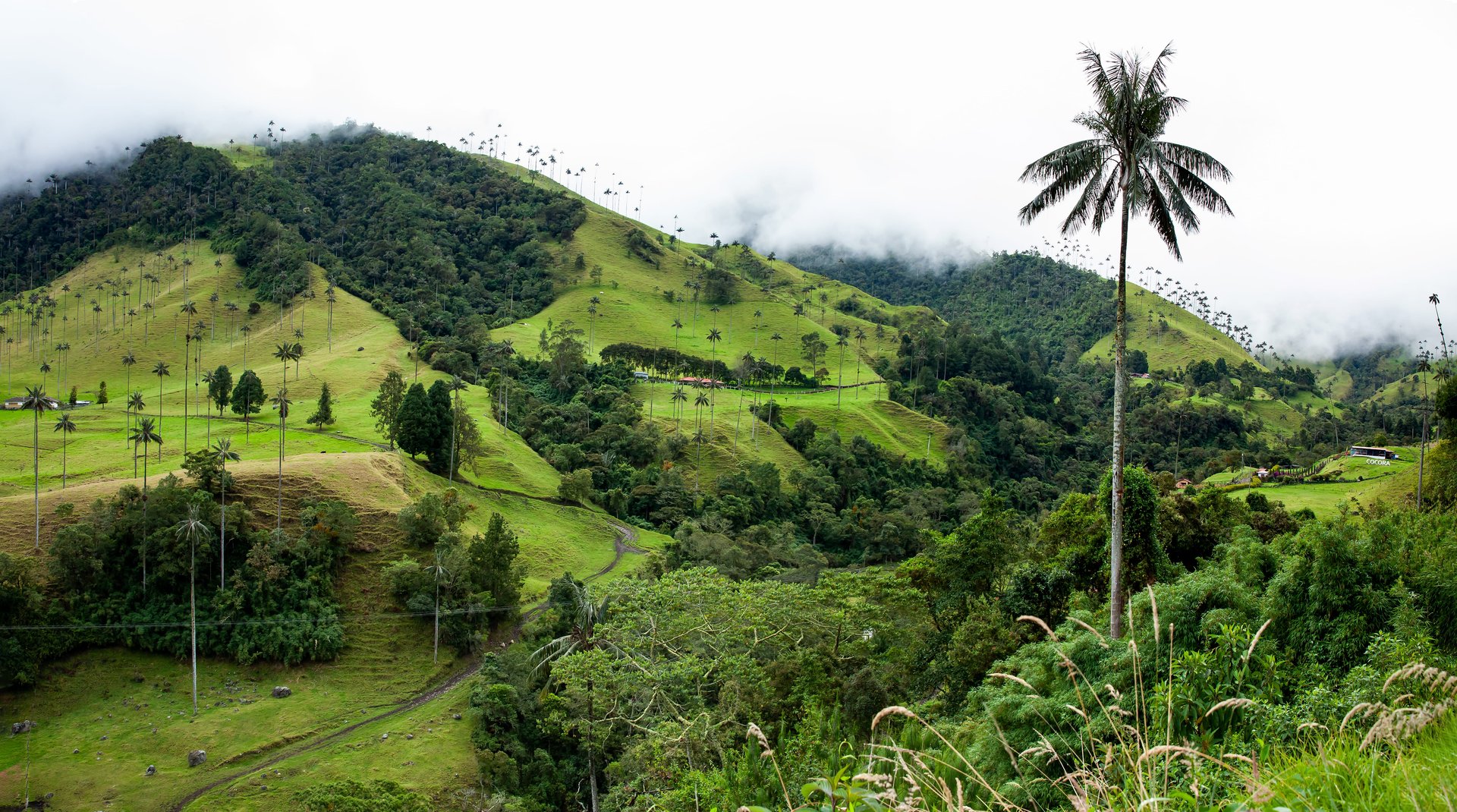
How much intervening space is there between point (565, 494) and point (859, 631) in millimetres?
48886

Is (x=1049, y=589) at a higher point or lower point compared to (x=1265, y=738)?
lower

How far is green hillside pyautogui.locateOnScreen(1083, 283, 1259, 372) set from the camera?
170875mm

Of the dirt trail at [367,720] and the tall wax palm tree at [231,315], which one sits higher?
the tall wax palm tree at [231,315]

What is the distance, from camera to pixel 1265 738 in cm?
732

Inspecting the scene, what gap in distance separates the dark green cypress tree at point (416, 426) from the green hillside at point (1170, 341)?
430 feet

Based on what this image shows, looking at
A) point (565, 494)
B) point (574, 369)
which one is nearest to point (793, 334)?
point (574, 369)

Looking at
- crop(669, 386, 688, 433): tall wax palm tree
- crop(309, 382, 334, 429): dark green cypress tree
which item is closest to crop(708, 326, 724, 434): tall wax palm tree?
crop(669, 386, 688, 433): tall wax palm tree

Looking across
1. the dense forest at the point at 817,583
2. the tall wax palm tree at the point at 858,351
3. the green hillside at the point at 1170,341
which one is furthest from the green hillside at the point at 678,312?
the green hillside at the point at 1170,341

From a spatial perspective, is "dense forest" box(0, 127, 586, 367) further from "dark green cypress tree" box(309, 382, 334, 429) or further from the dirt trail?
the dirt trail

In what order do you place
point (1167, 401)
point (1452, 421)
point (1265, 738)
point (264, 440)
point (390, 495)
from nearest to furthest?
point (1265, 738), point (1452, 421), point (390, 495), point (264, 440), point (1167, 401)

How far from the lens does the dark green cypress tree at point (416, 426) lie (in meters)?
68.1

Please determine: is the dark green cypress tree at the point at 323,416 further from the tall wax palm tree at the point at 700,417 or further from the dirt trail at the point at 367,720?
the tall wax palm tree at the point at 700,417

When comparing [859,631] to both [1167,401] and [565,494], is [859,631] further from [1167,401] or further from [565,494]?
[1167,401]

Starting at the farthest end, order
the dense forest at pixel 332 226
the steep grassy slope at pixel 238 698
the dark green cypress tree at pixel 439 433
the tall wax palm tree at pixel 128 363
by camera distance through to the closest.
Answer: the dense forest at pixel 332 226 < the tall wax palm tree at pixel 128 363 < the dark green cypress tree at pixel 439 433 < the steep grassy slope at pixel 238 698
